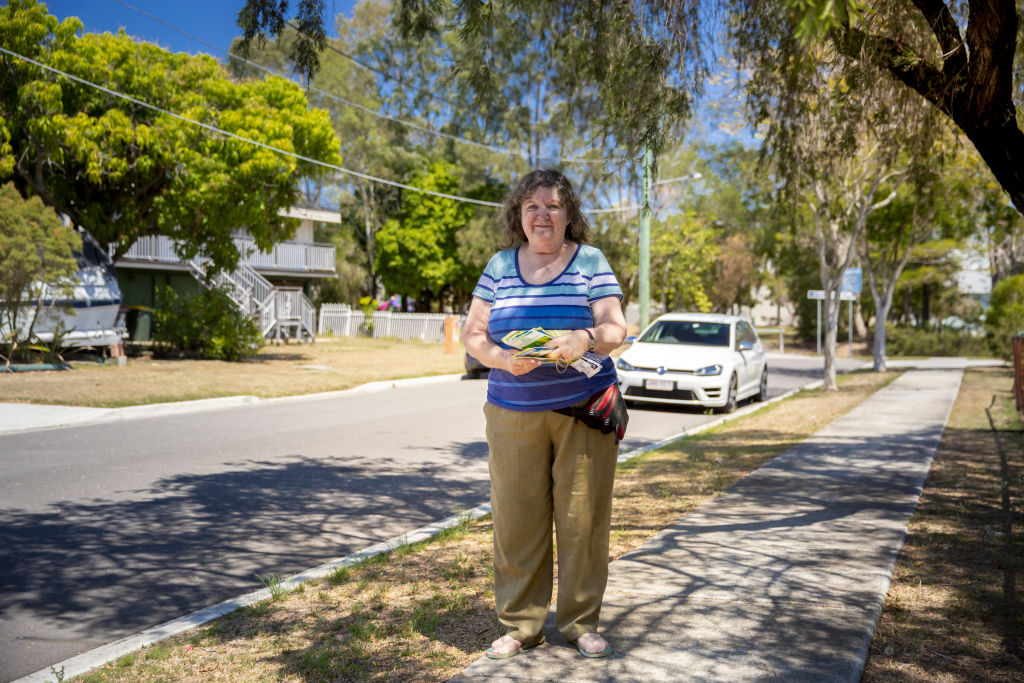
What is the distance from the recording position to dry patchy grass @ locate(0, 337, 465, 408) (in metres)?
13.4

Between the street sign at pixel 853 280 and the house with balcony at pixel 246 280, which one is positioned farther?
the house with balcony at pixel 246 280

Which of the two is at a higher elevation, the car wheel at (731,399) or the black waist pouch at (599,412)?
the black waist pouch at (599,412)

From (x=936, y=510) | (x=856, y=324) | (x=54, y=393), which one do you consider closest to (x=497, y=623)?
(x=936, y=510)

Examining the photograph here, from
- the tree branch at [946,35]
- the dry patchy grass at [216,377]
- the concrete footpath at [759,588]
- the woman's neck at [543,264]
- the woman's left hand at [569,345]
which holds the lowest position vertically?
the concrete footpath at [759,588]

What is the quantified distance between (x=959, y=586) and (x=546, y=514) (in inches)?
96.9

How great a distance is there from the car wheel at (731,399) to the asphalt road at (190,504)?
86.5 inches

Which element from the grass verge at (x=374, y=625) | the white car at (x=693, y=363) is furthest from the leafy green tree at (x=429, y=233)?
the grass verge at (x=374, y=625)

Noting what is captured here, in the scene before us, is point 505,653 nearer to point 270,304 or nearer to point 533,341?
point 533,341

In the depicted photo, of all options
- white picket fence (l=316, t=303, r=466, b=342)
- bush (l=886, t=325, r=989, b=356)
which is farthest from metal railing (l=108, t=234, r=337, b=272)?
bush (l=886, t=325, r=989, b=356)

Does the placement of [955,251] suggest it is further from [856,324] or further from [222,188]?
[222,188]

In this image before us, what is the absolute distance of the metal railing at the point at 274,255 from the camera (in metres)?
30.0

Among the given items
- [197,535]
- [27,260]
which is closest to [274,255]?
[27,260]

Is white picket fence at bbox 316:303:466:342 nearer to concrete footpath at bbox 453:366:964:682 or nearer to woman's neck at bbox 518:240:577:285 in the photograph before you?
concrete footpath at bbox 453:366:964:682

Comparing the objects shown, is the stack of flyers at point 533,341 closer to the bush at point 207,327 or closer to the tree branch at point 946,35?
the tree branch at point 946,35
